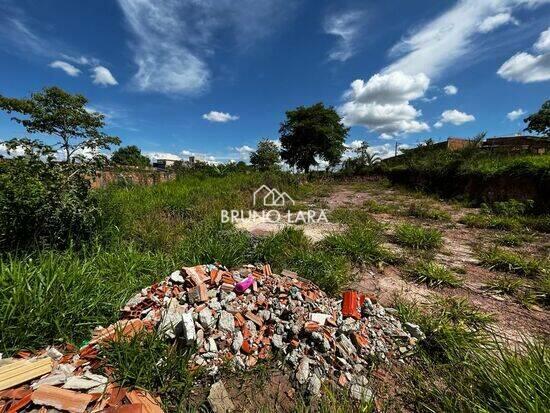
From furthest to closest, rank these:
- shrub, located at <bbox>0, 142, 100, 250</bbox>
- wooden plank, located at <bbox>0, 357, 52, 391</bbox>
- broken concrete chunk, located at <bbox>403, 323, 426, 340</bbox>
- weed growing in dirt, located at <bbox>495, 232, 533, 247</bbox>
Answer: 1. weed growing in dirt, located at <bbox>495, 232, 533, 247</bbox>
2. shrub, located at <bbox>0, 142, 100, 250</bbox>
3. broken concrete chunk, located at <bbox>403, 323, 426, 340</bbox>
4. wooden plank, located at <bbox>0, 357, 52, 391</bbox>

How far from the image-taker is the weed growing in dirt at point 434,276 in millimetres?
3168

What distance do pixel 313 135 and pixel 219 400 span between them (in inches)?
993

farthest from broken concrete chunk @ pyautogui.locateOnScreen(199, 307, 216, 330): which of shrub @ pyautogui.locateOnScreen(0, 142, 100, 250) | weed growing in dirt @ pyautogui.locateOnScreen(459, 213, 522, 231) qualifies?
weed growing in dirt @ pyautogui.locateOnScreen(459, 213, 522, 231)

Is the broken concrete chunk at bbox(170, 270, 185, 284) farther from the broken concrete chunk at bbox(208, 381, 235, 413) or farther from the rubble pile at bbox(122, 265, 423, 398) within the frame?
the broken concrete chunk at bbox(208, 381, 235, 413)

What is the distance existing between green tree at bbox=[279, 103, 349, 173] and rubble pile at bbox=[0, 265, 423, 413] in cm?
2370

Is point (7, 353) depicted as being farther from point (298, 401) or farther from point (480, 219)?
point (480, 219)

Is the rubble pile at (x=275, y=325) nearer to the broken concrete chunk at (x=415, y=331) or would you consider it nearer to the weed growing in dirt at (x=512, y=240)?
the broken concrete chunk at (x=415, y=331)

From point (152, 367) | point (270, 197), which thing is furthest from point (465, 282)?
point (270, 197)

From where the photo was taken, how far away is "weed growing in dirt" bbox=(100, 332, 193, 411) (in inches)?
63.5

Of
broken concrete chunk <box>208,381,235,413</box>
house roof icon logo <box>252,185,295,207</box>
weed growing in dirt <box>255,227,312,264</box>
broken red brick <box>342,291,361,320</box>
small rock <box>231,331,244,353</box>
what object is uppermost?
house roof icon logo <box>252,185,295,207</box>

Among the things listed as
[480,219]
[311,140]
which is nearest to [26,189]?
[480,219]

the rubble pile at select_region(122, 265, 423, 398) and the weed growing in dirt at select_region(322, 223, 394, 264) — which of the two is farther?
the weed growing in dirt at select_region(322, 223, 394, 264)

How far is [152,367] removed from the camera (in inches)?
66.0

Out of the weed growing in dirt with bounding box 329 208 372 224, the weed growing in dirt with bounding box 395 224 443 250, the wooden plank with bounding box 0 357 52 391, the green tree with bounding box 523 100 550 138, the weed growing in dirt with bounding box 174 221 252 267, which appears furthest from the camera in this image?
the green tree with bounding box 523 100 550 138
